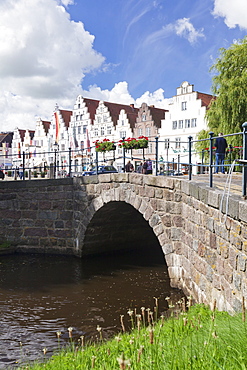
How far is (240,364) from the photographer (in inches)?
105

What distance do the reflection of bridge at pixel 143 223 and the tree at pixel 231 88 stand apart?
286 inches

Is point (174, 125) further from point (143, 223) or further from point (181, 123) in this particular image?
point (143, 223)

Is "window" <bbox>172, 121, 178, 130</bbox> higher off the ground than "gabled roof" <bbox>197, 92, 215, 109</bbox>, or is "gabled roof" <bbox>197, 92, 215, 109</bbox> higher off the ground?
"gabled roof" <bbox>197, 92, 215, 109</bbox>

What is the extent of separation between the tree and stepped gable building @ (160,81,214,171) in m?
16.5

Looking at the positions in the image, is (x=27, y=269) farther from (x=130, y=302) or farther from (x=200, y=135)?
(x=200, y=135)

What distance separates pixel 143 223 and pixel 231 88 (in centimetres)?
857

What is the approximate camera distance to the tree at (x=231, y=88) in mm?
18828

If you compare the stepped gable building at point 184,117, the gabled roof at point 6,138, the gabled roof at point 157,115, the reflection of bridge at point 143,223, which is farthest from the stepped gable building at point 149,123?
the gabled roof at point 6,138

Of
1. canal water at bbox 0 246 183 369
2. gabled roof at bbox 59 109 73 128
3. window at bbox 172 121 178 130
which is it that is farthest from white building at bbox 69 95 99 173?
canal water at bbox 0 246 183 369

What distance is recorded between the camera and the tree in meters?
18.8

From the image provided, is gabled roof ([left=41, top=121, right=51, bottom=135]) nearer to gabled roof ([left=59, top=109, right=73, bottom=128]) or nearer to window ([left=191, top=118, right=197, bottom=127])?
gabled roof ([left=59, top=109, right=73, bottom=128])

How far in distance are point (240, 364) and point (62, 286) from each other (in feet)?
28.1

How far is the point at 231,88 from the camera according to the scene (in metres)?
19.1

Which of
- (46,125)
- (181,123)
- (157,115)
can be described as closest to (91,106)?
(157,115)
